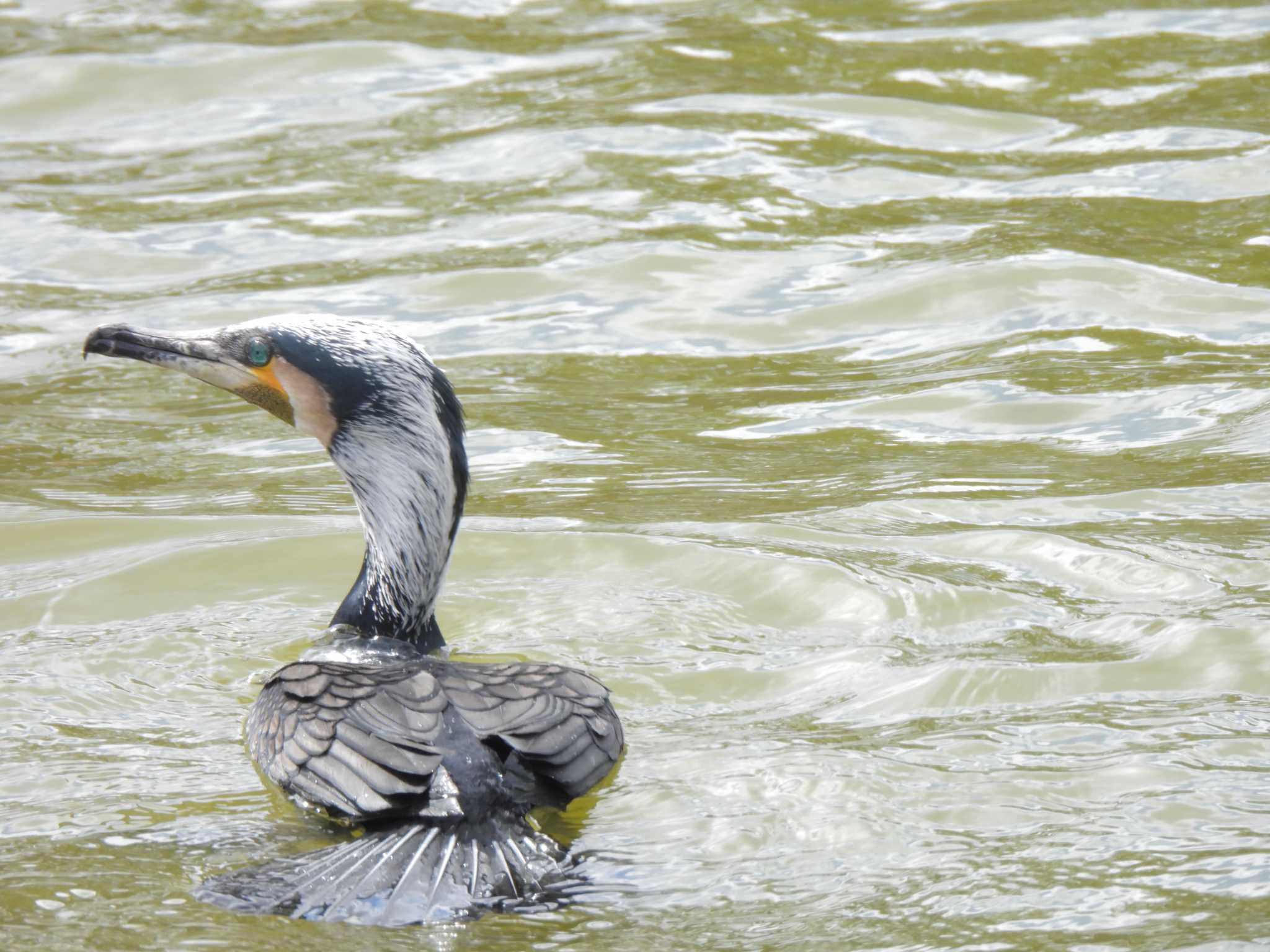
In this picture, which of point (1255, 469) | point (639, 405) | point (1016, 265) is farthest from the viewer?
point (1016, 265)

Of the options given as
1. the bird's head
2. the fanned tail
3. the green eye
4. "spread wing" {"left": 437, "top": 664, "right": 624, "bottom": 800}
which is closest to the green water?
the fanned tail

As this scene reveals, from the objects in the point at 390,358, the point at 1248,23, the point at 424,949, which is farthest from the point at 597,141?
the point at 424,949

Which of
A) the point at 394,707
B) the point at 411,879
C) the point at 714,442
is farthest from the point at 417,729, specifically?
the point at 714,442

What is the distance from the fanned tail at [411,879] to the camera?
3.69m

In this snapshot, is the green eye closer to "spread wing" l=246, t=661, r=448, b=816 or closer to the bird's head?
the bird's head

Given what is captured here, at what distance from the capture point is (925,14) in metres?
11.2

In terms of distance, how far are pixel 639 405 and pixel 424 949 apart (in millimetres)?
3907

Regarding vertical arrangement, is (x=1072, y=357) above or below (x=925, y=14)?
below

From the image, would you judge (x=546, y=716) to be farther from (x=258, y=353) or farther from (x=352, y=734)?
(x=258, y=353)

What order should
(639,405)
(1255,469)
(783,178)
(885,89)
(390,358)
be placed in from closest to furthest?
1. (390,358)
2. (1255,469)
3. (639,405)
4. (783,178)
5. (885,89)

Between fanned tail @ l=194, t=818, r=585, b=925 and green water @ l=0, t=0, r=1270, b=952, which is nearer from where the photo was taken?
fanned tail @ l=194, t=818, r=585, b=925

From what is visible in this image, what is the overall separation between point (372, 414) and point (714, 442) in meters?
2.11

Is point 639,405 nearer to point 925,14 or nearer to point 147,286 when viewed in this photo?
point 147,286

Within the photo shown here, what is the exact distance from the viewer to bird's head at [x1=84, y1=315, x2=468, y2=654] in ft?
16.5
